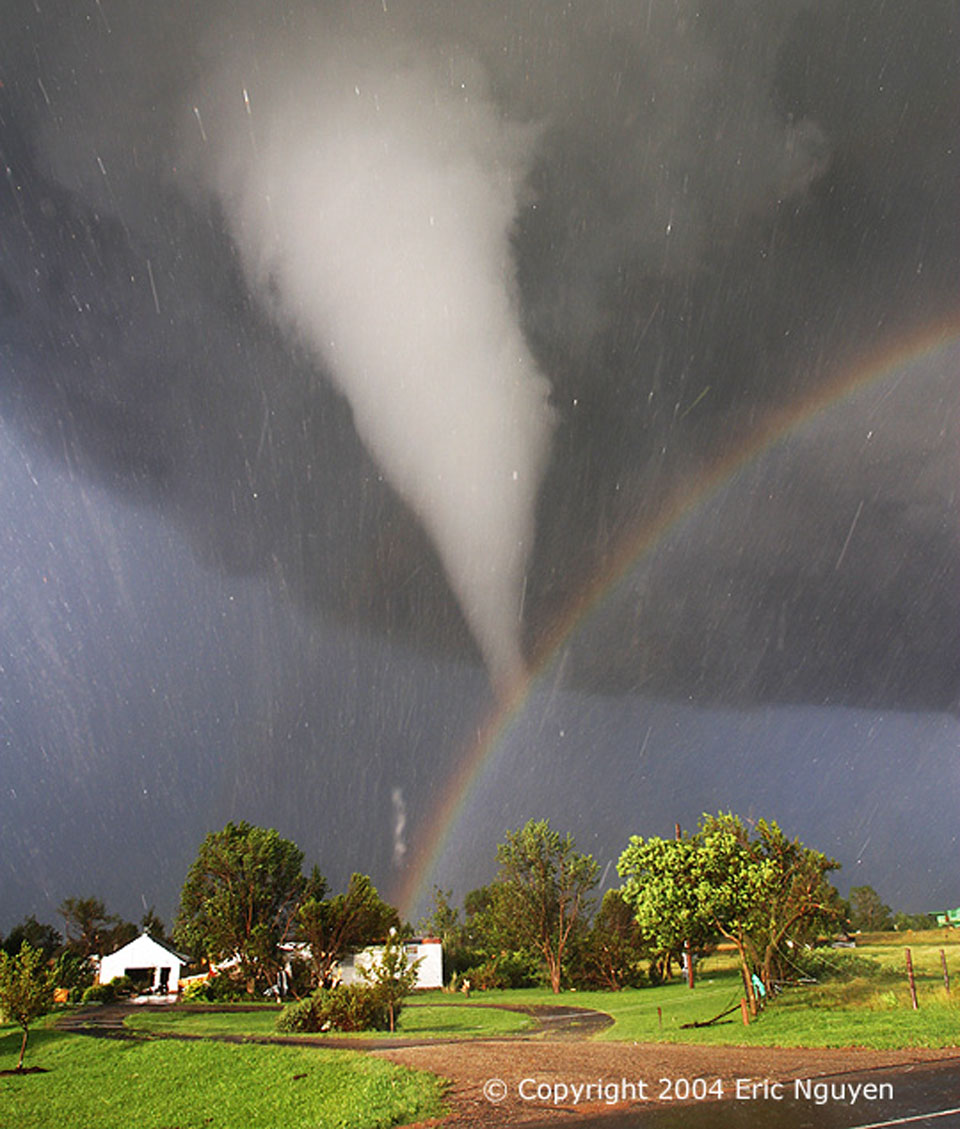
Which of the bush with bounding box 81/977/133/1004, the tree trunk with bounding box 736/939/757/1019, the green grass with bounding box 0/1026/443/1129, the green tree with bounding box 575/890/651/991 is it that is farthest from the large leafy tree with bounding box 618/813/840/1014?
the bush with bounding box 81/977/133/1004

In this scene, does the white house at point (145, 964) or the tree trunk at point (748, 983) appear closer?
the tree trunk at point (748, 983)

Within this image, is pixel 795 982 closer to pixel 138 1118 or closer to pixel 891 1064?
pixel 891 1064

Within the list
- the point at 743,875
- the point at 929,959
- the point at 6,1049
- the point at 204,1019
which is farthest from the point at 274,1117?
the point at 929,959

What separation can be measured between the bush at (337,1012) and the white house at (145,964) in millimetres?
50339

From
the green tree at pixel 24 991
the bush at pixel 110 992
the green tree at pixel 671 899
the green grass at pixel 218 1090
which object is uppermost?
the green tree at pixel 671 899

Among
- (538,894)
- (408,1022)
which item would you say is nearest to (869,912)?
(538,894)

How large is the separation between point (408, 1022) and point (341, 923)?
1559 centimetres

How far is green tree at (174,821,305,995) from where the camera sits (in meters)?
62.5

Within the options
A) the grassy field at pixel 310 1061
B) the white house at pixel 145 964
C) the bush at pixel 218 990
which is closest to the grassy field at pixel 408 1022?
the grassy field at pixel 310 1061

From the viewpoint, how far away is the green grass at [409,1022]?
29922mm

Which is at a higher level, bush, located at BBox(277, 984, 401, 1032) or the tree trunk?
the tree trunk

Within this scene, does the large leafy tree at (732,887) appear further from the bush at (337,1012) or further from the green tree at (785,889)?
the bush at (337,1012)

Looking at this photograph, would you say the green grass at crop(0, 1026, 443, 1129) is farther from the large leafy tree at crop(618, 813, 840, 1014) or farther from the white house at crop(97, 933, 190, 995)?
the white house at crop(97, 933, 190, 995)

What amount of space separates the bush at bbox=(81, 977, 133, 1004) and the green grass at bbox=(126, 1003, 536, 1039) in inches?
739
